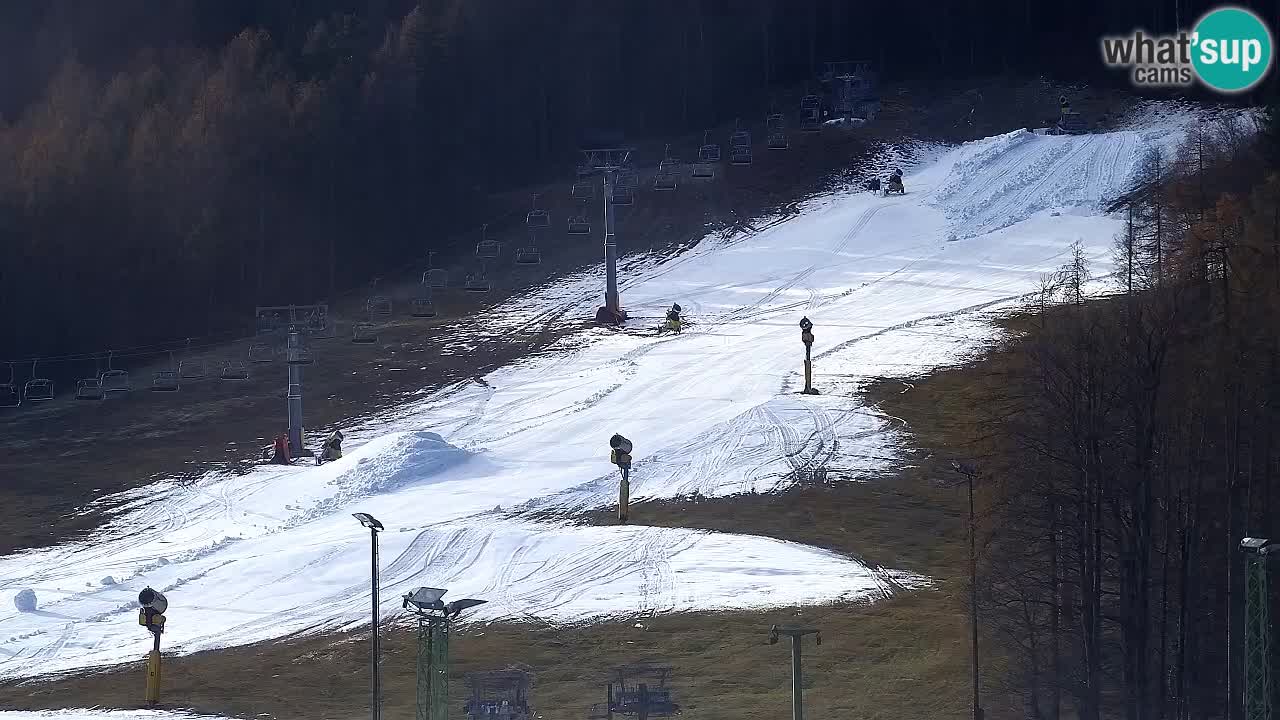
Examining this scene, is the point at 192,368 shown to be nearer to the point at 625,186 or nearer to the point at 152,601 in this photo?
the point at 625,186

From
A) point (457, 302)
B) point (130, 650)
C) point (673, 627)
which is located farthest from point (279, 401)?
point (673, 627)

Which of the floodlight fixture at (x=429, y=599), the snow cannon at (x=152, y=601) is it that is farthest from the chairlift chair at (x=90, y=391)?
the floodlight fixture at (x=429, y=599)

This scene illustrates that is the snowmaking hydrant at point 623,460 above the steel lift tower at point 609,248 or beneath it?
Result: beneath

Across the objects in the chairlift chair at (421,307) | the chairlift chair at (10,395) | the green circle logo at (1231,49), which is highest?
the green circle logo at (1231,49)

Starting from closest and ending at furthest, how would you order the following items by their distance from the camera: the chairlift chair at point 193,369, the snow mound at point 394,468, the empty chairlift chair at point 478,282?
the snow mound at point 394,468 < the chairlift chair at point 193,369 < the empty chairlift chair at point 478,282

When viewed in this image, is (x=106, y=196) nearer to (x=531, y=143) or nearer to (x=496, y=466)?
(x=531, y=143)

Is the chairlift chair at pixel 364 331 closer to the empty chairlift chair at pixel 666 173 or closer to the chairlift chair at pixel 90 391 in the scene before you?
the chairlift chair at pixel 90 391

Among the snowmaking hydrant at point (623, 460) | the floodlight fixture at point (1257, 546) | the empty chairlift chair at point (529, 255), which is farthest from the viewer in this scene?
the empty chairlift chair at point (529, 255)
